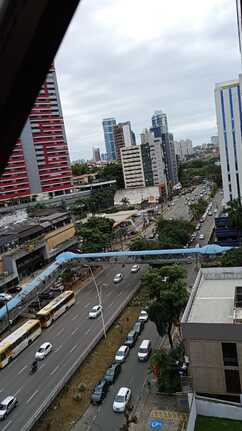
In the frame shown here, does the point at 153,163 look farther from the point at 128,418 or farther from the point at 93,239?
the point at 128,418

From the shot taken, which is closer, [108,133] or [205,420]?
[205,420]

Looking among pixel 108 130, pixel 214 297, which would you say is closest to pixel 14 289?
pixel 214 297

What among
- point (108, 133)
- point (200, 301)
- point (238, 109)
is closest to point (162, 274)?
point (200, 301)

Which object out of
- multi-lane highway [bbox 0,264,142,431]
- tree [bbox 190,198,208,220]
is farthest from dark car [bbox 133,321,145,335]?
tree [bbox 190,198,208,220]

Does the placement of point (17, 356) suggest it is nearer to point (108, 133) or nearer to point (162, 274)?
point (162, 274)

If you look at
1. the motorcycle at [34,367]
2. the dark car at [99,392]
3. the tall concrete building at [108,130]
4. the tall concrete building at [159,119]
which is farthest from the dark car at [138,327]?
the tall concrete building at [108,130]

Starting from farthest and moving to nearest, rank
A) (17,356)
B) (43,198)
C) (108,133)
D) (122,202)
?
(108,133)
(122,202)
(43,198)
(17,356)
